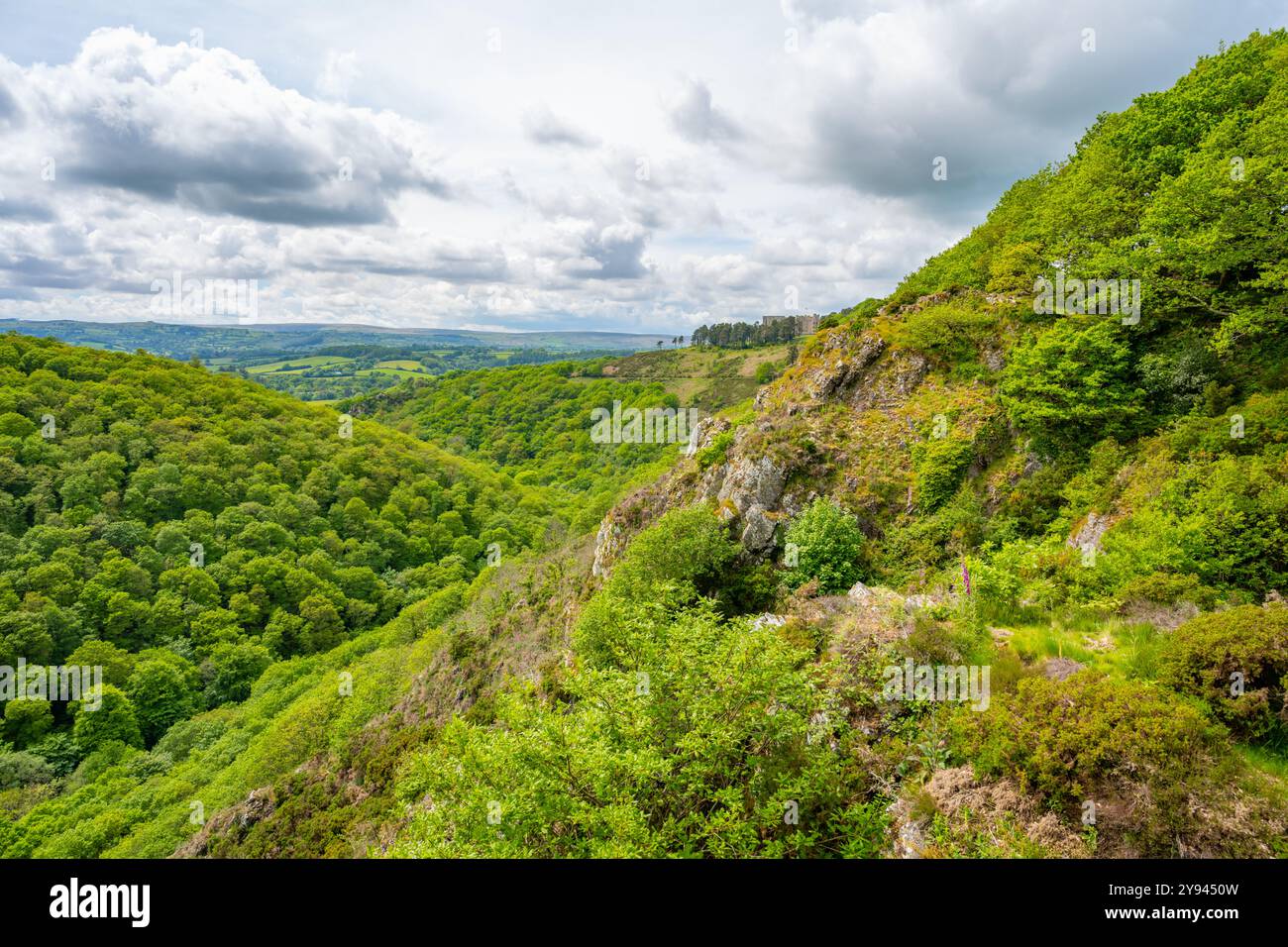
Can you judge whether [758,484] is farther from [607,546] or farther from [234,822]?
[234,822]

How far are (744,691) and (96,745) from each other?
79.1m

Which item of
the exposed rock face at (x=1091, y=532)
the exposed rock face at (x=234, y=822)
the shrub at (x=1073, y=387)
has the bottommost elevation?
the exposed rock face at (x=234, y=822)

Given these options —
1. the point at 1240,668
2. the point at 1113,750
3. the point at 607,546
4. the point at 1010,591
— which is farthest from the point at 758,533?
the point at 1113,750

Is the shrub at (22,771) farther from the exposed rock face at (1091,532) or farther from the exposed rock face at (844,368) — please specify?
the exposed rock face at (1091,532)

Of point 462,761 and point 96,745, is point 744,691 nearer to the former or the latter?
point 462,761

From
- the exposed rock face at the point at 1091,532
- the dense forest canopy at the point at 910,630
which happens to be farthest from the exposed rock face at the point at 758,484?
the exposed rock face at the point at 1091,532

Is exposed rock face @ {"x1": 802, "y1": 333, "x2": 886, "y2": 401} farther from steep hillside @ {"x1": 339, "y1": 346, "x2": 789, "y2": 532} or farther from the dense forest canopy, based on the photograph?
steep hillside @ {"x1": 339, "y1": 346, "x2": 789, "y2": 532}

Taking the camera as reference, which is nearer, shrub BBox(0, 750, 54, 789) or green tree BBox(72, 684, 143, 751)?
shrub BBox(0, 750, 54, 789)

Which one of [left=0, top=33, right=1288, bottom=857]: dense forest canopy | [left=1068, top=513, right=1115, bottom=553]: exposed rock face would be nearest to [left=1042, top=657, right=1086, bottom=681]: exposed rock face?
[left=0, top=33, right=1288, bottom=857]: dense forest canopy

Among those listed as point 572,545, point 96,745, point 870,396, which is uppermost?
point 870,396

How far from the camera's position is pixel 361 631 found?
81.2m

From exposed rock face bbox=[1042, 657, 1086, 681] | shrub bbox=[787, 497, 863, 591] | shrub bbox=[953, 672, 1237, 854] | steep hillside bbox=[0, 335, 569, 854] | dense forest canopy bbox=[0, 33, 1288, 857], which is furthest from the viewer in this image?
steep hillside bbox=[0, 335, 569, 854]

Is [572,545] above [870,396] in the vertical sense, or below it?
below
